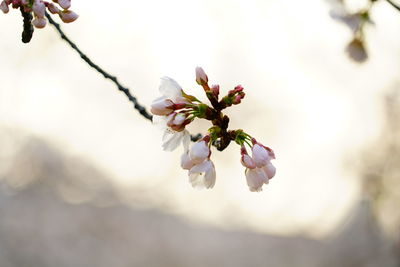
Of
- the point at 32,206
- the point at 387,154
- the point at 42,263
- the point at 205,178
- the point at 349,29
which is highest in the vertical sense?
the point at 387,154

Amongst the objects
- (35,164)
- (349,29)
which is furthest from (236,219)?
(349,29)

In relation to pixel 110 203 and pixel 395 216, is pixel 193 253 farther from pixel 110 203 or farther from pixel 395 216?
pixel 395 216

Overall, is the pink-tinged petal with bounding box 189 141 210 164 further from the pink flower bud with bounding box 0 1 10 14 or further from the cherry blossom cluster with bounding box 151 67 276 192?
the pink flower bud with bounding box 0 1 10 14

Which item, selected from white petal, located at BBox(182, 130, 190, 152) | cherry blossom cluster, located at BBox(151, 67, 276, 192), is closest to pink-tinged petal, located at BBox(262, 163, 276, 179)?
cherry blossom cluster, located at BBox(151, 67, 276, 192)

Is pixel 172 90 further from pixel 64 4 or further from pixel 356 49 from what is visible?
pixel 356 49

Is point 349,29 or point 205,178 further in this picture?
point 349,29

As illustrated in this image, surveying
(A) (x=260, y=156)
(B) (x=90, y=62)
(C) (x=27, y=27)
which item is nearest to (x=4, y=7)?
(C) (x=27, y=27)

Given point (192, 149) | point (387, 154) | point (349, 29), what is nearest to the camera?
point (192, 149)
